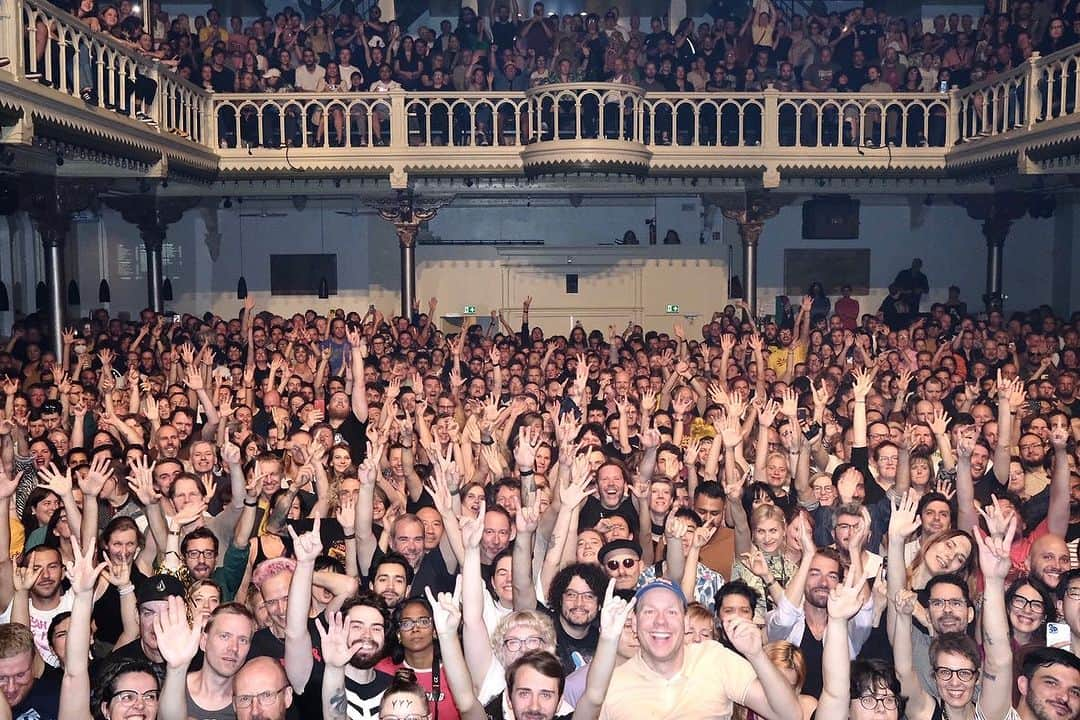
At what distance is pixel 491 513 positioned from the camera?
570 cm

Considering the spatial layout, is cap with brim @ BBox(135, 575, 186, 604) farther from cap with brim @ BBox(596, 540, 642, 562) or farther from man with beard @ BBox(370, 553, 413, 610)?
cap with brim @ BBox(596, 540, 642, 562)

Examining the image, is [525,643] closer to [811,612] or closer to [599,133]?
[811,612]

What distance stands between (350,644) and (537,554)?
167cm

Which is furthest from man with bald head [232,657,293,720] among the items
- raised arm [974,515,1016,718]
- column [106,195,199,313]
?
column [106,195,199,313]

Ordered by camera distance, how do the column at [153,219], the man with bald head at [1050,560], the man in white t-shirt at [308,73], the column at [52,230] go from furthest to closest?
the column at [153,219] → the man in white t-shirt at [308,73] → the column at [52,230] → the man with bald head at [1050,560]

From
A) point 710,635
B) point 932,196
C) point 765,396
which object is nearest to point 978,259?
point 932,196

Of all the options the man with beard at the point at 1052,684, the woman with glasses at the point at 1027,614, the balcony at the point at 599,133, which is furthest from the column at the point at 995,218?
the man with beard at the point at 1052,684

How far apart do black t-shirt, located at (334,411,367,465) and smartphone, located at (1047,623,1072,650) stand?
208 inches

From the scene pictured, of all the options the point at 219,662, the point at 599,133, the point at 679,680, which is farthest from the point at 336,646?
the point at 599,133

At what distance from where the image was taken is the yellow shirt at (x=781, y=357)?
1285 centimetres

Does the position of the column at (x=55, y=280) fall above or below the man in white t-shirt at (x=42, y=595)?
above

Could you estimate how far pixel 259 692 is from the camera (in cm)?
405

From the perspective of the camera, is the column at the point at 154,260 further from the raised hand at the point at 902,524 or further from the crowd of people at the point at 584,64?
the raised hand at the point at 902,524

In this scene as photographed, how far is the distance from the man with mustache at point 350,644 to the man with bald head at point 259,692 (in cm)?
22
